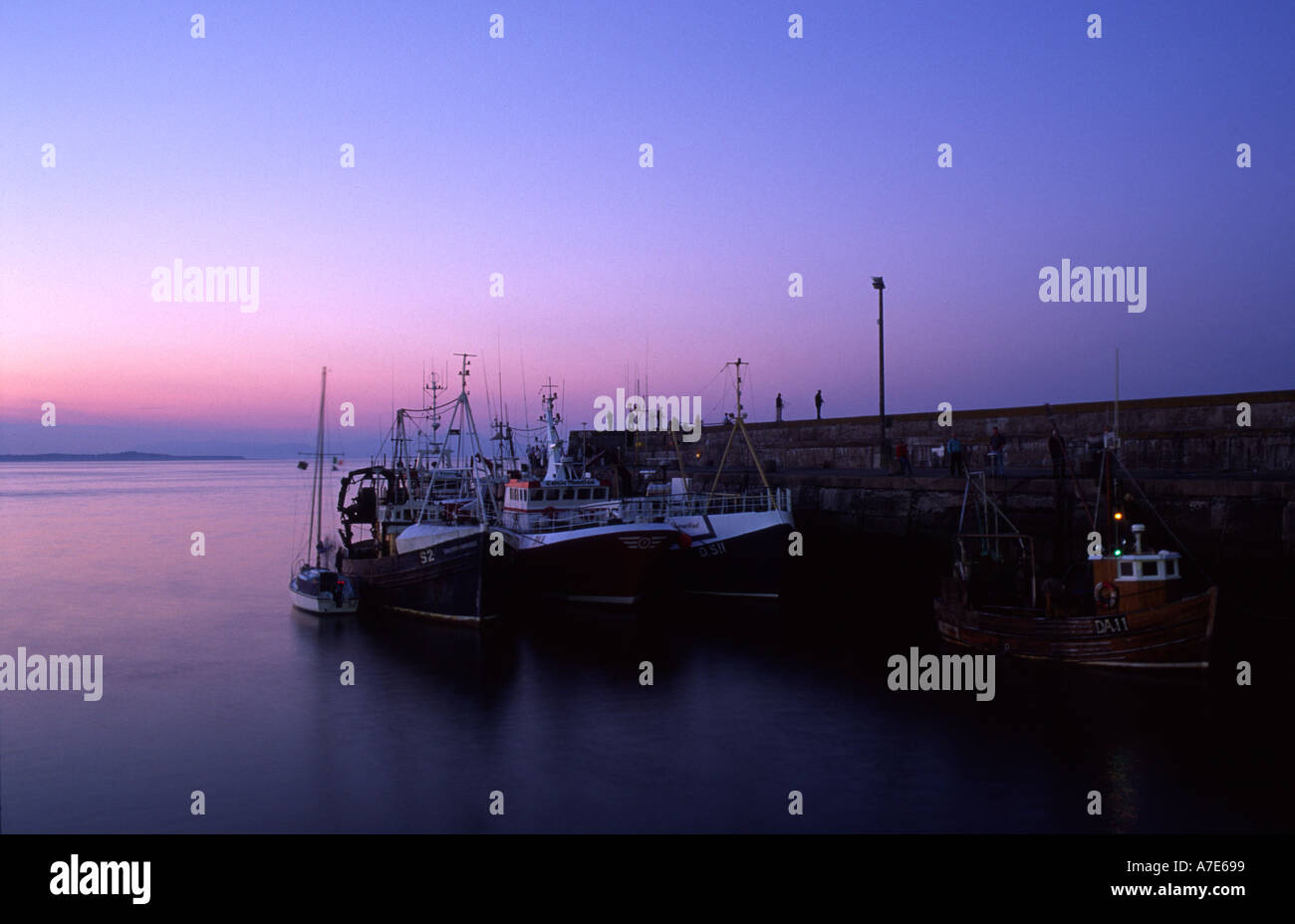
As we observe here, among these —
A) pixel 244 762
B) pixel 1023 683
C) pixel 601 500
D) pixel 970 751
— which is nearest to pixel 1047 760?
pixel 970 751

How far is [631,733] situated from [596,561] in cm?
1188

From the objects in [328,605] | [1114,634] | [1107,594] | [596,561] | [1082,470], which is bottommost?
[328,605]

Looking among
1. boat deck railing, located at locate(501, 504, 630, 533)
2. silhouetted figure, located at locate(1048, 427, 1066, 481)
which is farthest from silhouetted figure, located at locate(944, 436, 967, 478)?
boat deck railing, located at locate(501, 504, 630, 533)

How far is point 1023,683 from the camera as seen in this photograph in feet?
68.0

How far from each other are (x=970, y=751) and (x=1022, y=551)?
26.6ft

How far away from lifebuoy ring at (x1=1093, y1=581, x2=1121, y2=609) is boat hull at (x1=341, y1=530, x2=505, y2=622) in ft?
52.5

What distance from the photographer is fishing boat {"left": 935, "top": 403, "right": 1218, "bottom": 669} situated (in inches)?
770

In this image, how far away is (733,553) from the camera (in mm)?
33000

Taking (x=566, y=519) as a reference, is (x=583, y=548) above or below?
below

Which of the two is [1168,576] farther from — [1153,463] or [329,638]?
[329,638]

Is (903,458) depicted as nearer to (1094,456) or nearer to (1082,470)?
(1082,470)

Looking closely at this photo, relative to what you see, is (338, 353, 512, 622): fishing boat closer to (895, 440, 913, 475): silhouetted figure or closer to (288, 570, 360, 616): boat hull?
(288, 570, 360, 616): boat hull

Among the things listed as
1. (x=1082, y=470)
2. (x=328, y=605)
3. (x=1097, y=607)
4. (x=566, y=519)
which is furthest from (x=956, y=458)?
(x=328, y=605)

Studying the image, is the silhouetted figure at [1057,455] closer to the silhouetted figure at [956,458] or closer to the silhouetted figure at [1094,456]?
the silhouetted figure at [1094,456]
